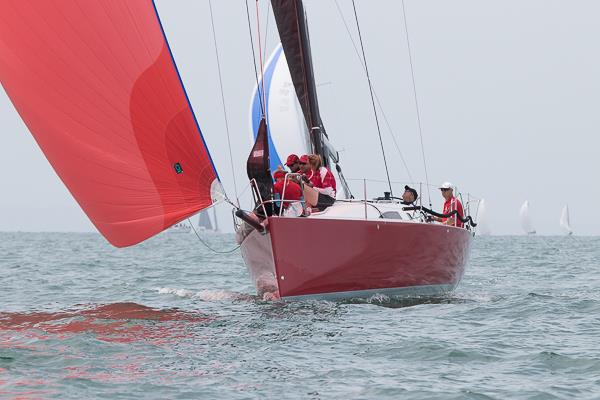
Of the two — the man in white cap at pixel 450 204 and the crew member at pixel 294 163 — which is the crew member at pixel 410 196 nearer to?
the man in white cap at pixel 450 204

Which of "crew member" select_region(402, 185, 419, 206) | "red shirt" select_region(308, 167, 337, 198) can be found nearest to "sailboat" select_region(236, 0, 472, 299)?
"red shirt" select_region(308, 167, 337, 198)

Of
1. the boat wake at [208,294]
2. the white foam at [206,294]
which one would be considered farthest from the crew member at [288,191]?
the white foam at [206,294]

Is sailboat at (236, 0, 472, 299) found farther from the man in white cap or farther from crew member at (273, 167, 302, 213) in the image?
the man in white cap

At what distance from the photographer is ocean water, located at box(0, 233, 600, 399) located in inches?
198

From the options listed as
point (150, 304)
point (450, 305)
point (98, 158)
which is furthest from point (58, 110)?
point (450, 305)

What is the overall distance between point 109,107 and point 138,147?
45 centimetres

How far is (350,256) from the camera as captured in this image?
8.32 metres

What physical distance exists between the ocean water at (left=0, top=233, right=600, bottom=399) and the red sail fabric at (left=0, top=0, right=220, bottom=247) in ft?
3.72

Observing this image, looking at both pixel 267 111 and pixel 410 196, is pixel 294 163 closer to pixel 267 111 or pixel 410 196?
pixel 410 196

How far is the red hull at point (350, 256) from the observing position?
803cm

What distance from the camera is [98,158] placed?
26.0ft

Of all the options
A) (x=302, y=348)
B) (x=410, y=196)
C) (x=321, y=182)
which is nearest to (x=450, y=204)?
(x=410, y=196)

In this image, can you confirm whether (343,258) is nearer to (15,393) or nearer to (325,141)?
(325,141)

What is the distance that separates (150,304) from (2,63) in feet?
10.4
